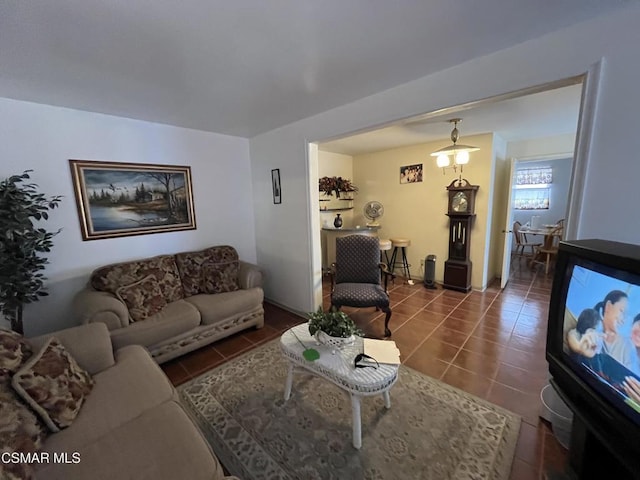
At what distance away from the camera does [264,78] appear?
1.88 meters

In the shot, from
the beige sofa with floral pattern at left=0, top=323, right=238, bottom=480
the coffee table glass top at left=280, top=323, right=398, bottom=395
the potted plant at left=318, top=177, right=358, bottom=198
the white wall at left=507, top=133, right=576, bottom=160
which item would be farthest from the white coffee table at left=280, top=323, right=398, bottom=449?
the white wall at left=507, top=133, right=576, bottom=160

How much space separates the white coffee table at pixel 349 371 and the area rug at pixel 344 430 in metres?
0.14

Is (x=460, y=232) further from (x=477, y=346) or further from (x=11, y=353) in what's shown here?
(x=11, y=353)

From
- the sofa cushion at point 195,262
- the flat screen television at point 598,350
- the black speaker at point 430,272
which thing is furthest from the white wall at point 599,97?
the black speaker at point 430,272

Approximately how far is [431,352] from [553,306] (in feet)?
4.59

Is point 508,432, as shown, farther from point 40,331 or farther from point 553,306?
point 40,331

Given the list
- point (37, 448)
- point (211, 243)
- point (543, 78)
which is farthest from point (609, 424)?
point (211, 243)

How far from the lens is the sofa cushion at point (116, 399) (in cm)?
118

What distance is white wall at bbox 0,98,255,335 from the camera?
2197mm

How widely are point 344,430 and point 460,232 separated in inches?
131

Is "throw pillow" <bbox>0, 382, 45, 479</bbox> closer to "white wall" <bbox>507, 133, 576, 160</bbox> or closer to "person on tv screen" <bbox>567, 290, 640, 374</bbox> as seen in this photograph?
"person on tv screen" <bbox>567, 290, 640, 374</bbox>

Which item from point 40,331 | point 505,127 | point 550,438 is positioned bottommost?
point 550,438

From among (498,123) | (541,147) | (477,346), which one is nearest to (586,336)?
(477,346)

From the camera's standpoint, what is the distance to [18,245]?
6.45ft
